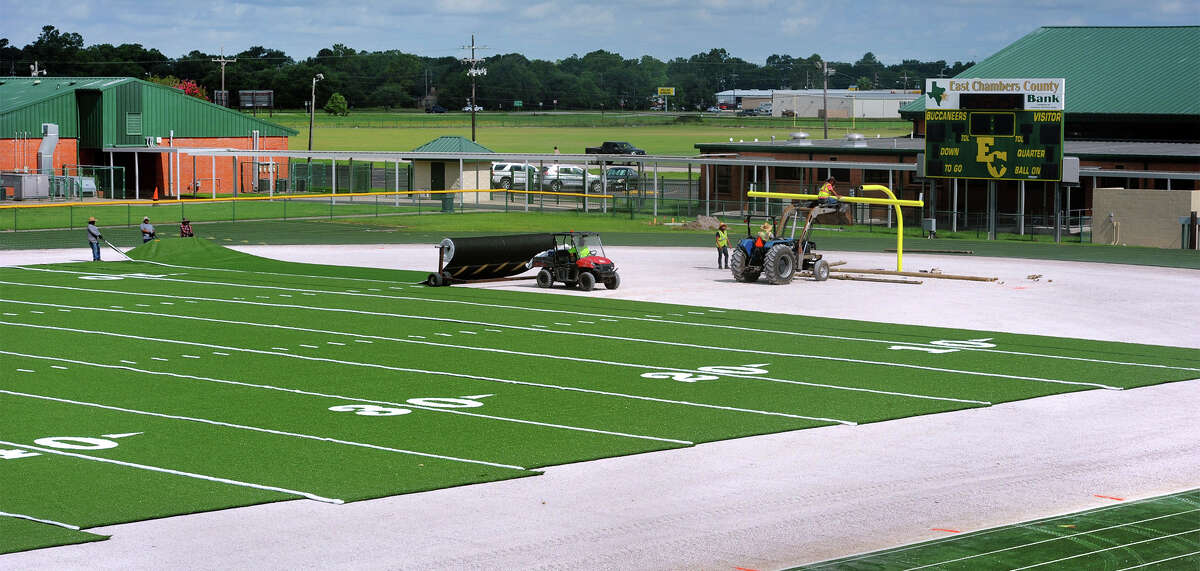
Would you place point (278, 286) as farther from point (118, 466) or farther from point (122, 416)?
point (118, 466)

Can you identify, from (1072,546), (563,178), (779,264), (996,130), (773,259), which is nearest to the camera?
(1072,546)

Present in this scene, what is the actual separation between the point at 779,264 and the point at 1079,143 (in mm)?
33329

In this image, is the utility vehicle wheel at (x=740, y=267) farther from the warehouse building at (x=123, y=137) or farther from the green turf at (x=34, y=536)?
the warehouse building at (x=123, y=137)

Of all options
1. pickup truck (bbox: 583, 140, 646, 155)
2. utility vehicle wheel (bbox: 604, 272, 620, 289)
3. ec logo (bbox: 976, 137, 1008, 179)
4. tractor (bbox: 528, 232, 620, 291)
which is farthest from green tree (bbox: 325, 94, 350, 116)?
utility vehicle wheel (bbox: 604, 272, 620, 289)

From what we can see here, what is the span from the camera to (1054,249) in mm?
46594

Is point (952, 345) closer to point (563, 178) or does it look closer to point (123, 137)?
point (563, 178)

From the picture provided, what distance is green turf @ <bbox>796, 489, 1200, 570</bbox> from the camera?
36.9 ft

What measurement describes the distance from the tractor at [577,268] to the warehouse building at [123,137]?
40260 mm

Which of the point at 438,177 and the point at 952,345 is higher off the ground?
the point at 438,177

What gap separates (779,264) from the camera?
115ft

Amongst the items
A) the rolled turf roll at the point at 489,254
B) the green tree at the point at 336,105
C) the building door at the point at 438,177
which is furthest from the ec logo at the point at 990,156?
the green tree at the point at 336,105

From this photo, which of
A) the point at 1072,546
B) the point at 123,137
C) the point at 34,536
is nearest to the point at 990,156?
the point at 1072,546

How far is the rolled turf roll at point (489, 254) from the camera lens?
112 ft

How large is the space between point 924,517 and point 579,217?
48.4 m
